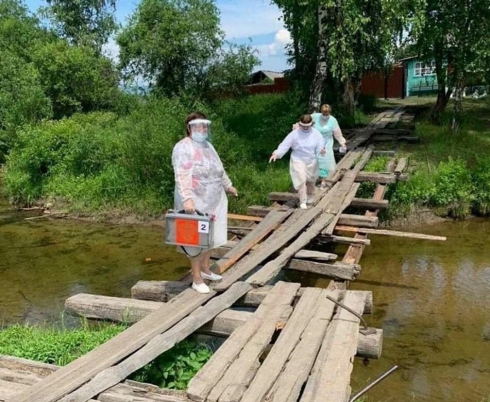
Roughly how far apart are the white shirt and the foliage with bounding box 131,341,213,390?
4526mm

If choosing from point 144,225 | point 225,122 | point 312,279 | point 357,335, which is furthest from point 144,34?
point 357,335

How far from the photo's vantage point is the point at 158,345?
4.05 m

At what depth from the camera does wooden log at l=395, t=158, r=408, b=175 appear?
1093 cm

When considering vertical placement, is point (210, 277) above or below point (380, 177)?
below

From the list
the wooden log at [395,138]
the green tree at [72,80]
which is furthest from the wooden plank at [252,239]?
the green tree at [72,80]

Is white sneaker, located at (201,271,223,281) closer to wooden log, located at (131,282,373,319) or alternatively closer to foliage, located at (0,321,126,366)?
wooden log, located at (131,282,373,319)

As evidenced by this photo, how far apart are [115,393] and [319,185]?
23.5ft

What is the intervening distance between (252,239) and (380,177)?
4.24 meters

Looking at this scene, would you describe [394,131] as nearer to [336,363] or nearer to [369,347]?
[369,347]

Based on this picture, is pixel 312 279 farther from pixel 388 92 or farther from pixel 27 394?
pixel 388 92

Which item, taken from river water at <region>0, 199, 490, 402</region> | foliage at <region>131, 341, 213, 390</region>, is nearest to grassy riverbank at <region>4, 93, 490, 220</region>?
river water at <region>0, 199, 490, 402</region>

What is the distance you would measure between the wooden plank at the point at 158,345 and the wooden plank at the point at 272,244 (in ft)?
0.85

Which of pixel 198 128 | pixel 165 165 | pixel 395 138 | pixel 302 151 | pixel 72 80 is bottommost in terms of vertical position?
pixel 165 165

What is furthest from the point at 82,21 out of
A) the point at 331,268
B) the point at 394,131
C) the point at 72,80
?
the point at 331,268
